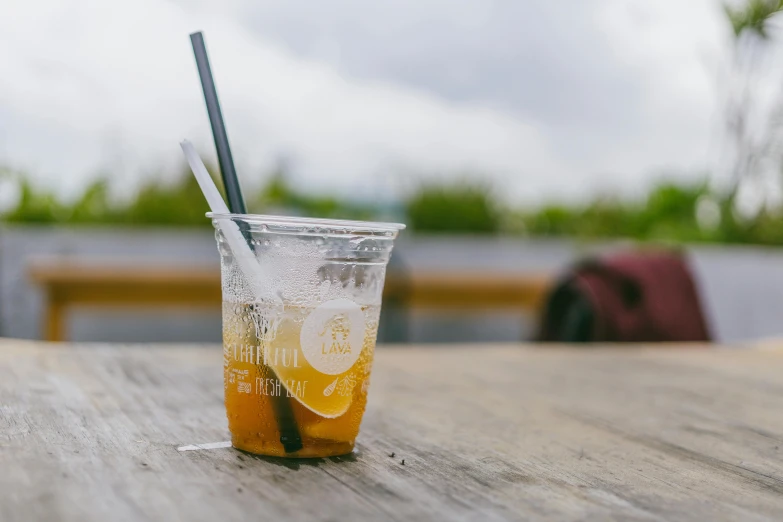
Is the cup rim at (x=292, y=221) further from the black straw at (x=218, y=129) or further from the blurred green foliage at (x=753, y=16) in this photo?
the blurred green foliage at (x=753, y=16)

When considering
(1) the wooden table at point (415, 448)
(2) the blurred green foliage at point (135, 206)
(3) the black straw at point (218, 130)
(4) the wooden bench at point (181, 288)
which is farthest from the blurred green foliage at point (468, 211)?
(3) the black straw at point (218, 130)

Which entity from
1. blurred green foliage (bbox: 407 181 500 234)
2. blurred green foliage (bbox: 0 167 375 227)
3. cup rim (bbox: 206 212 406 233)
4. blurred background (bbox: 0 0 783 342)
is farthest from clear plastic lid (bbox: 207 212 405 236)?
blurred green foliage (bbox: 407 181 500 234)

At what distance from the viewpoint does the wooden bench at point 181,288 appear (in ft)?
12.1

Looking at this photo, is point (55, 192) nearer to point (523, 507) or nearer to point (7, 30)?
point (7, 30)

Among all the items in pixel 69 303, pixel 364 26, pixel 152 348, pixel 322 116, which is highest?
pixel 364 26

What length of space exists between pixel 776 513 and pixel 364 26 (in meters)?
5.35

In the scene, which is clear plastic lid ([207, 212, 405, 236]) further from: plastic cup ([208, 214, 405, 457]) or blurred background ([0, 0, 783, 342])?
blurred background ([0, 0, 783, 342])

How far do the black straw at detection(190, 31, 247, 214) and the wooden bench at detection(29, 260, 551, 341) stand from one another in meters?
2.95

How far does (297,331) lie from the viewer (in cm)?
69

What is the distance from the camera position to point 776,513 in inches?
24.0

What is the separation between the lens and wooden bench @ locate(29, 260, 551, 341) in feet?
12.1

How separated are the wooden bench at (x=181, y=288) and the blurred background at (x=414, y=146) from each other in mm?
13

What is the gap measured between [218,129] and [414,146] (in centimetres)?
528

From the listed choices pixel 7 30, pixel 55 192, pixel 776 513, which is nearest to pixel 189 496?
pixel 776 513
